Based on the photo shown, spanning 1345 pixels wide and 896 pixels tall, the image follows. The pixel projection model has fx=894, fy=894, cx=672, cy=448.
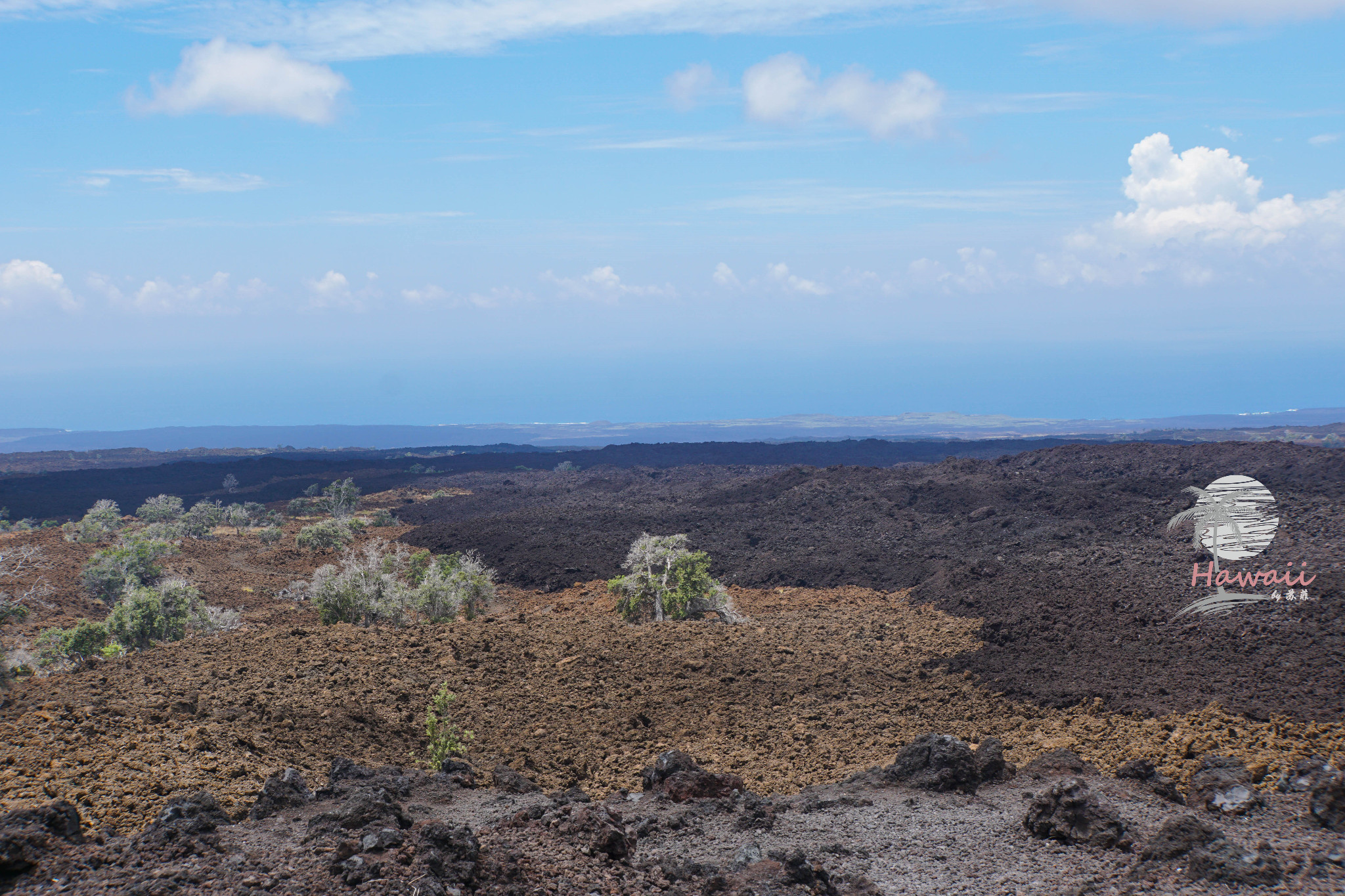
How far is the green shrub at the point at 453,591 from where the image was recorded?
18984 mm

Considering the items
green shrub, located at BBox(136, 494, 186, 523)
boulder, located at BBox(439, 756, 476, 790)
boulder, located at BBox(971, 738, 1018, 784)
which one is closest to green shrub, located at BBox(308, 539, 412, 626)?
boulder, located at BBox(439, 756, 476, 790)

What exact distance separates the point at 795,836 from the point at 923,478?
34.8 meters

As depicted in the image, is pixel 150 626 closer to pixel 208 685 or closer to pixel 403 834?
pixel 208 685

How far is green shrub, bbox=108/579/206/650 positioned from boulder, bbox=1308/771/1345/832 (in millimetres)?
19469

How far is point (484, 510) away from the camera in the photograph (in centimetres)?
4856

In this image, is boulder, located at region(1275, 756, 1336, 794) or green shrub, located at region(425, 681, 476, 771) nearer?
boulder, located at region(1275, 756, 1336, 794)

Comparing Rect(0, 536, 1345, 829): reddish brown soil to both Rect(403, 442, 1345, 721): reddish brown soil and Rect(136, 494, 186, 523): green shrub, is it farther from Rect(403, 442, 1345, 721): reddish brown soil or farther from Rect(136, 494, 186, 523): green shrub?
Rect(136, 494, 186, 523): green shrub

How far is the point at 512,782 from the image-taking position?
9.70 m

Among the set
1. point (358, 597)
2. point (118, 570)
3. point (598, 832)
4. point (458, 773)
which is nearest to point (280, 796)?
point (458, 773)

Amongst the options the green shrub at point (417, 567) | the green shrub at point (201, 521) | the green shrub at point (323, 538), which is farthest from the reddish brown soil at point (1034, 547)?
the green shrub at point (201, 521)

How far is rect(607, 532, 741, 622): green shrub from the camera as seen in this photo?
66.4 ft

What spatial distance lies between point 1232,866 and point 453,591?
1550 cm

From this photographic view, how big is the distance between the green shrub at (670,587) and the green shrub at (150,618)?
941 centimetres

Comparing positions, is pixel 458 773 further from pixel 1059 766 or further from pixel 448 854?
pixel 1059 766
